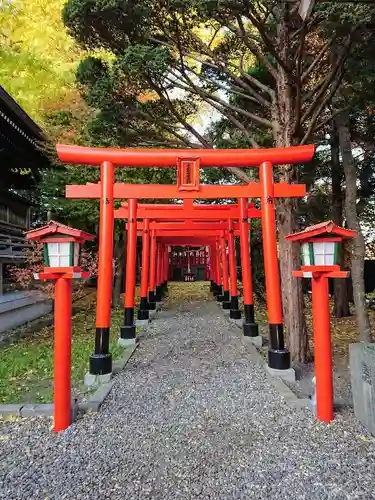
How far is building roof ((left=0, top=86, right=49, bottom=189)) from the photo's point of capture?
276 inches

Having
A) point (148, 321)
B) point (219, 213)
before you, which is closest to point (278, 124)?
point (219, 213)

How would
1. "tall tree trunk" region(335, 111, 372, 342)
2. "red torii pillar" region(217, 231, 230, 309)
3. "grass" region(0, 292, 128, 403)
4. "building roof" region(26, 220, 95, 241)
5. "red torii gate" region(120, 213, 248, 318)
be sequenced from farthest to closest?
"red torii pillar" region(217, 231, 230, 309) → "red torii gate" region(120, 213, 248, 318) → "tall tree trunk" region(335, 111, 372, 342) → "grass" region(0, 292, 128, 403) → "building roof" region(26, 220, 95, 241)

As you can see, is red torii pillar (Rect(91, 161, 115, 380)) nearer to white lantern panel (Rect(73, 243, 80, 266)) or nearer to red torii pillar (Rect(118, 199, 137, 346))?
white lantern panel (Rect(73, 243, 80, 266))

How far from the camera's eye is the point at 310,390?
189 inches

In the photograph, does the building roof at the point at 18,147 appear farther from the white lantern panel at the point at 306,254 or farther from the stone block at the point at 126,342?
the white lantern panel at the point at 306,254

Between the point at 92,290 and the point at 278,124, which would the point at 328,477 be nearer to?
the point at 278,124

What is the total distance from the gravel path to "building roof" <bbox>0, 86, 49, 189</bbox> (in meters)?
5.21

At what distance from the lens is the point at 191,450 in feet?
10.4

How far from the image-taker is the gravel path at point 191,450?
8.59 feet

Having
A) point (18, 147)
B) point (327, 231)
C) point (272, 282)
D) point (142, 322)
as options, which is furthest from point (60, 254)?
point (142, 322)

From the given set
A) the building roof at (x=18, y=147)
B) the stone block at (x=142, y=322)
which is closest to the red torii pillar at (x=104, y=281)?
the building roof at (x=18, y=147)

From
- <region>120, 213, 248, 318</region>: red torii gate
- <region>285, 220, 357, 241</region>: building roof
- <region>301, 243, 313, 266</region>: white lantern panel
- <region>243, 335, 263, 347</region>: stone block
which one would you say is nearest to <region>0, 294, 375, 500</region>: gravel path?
<region>301, 243, 313, 266</region>: white lantern panel

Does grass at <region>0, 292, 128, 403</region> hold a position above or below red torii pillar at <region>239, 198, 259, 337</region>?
below

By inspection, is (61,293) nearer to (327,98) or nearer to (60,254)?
(60,254)
